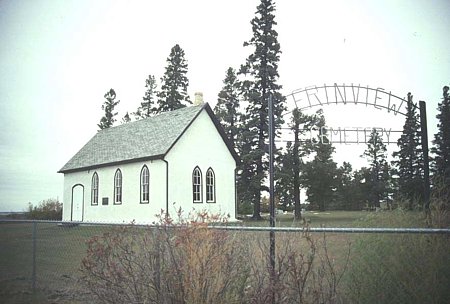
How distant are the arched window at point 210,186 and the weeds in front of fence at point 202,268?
18.3 m

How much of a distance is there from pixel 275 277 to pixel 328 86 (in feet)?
14.4

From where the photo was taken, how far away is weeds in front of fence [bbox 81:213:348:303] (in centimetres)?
470

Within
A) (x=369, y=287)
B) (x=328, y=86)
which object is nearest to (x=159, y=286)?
(x=369, y=287)

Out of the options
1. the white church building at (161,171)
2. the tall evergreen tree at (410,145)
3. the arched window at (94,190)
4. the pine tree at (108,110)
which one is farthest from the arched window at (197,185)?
the pine tree at (108,110)

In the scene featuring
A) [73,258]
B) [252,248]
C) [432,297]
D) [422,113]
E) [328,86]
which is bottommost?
[73,258]

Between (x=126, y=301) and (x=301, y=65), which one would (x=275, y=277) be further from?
(x=301, y=65)

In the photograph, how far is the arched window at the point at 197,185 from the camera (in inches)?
927

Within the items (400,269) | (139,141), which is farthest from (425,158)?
(139,141)

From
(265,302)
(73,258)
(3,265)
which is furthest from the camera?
(73,258)

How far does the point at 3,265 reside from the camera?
10.7m

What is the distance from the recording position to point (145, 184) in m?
23.6

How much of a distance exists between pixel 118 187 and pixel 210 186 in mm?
6325

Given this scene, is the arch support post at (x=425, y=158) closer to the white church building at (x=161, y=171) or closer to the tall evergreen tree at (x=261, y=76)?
the white church building at (x=161, y=171)

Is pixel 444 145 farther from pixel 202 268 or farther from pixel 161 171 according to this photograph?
pixel 202 268
